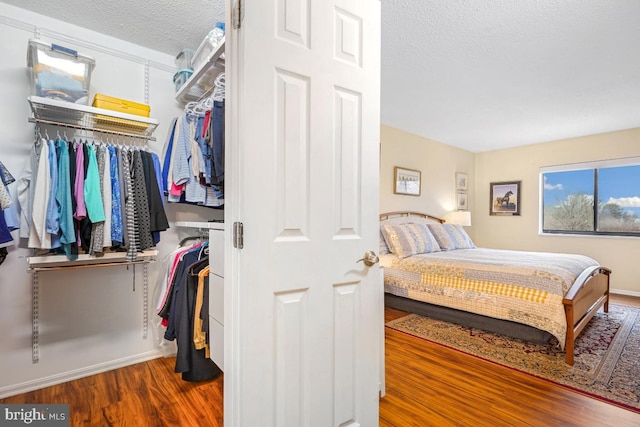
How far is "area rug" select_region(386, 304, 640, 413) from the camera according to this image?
202 centimetres

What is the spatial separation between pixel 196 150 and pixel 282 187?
43.4 inches

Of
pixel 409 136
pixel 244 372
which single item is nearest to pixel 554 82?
pixel 409 136

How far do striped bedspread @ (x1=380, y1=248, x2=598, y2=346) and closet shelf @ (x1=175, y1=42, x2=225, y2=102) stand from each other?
263 cm

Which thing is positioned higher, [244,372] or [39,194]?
[39,194]

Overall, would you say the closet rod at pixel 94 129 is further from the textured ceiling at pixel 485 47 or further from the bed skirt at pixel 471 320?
the bed skirt at pixel 471 320

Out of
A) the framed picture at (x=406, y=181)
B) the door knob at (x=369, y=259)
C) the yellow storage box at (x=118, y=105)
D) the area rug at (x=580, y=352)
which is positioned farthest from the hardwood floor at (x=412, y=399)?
the framed picture at (x=406, y=181)

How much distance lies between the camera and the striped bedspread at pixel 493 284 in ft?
8.10

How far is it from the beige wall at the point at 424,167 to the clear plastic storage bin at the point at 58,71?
10.8ft

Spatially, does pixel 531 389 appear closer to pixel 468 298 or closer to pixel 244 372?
pixel 468 298

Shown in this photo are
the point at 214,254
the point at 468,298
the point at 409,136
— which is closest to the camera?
the point at 214,254

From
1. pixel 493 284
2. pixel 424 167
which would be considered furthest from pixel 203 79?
pixel 424 167

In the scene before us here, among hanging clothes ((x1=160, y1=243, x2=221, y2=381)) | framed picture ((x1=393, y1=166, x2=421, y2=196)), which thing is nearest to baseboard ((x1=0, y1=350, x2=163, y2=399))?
hanging clothes ((x1=160, y1=243, x2=221, y2=381))

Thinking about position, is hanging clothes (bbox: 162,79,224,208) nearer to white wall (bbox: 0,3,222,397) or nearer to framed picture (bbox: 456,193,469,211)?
white wall (bbox: 0,3,222,397)

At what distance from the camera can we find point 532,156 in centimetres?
527
